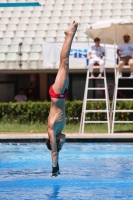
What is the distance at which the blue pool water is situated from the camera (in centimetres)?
790

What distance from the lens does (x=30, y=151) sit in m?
13.9

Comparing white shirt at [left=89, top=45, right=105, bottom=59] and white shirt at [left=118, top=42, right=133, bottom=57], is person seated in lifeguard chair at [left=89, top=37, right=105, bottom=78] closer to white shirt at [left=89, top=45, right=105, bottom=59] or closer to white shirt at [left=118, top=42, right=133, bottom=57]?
white shirt at [left=89, top=45, right=105, bottom=59]

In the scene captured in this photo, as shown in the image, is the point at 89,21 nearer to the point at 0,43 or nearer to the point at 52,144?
the point at 0,43

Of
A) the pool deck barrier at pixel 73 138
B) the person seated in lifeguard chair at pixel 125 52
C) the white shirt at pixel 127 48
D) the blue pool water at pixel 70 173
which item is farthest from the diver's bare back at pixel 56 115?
the white shirt at pixel 127 48

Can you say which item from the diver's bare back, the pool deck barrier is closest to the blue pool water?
the pool deck barrier

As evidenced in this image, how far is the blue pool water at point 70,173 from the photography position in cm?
790

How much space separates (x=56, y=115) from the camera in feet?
28.2

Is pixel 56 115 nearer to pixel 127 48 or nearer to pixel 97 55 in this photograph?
pixel 127 48

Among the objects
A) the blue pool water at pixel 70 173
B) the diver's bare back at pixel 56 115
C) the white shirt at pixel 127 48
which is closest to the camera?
the blue pool water at pixel 70 173

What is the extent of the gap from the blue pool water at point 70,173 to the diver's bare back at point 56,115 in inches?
31.7

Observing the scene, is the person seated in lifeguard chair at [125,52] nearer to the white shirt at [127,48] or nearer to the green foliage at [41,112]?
the white shirt at [127,48]

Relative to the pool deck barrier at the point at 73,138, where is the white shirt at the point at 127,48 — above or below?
above

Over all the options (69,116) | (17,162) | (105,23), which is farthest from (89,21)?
(17,162)

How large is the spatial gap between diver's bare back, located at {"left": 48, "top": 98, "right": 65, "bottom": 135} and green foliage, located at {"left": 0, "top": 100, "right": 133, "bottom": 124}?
11.9 m
